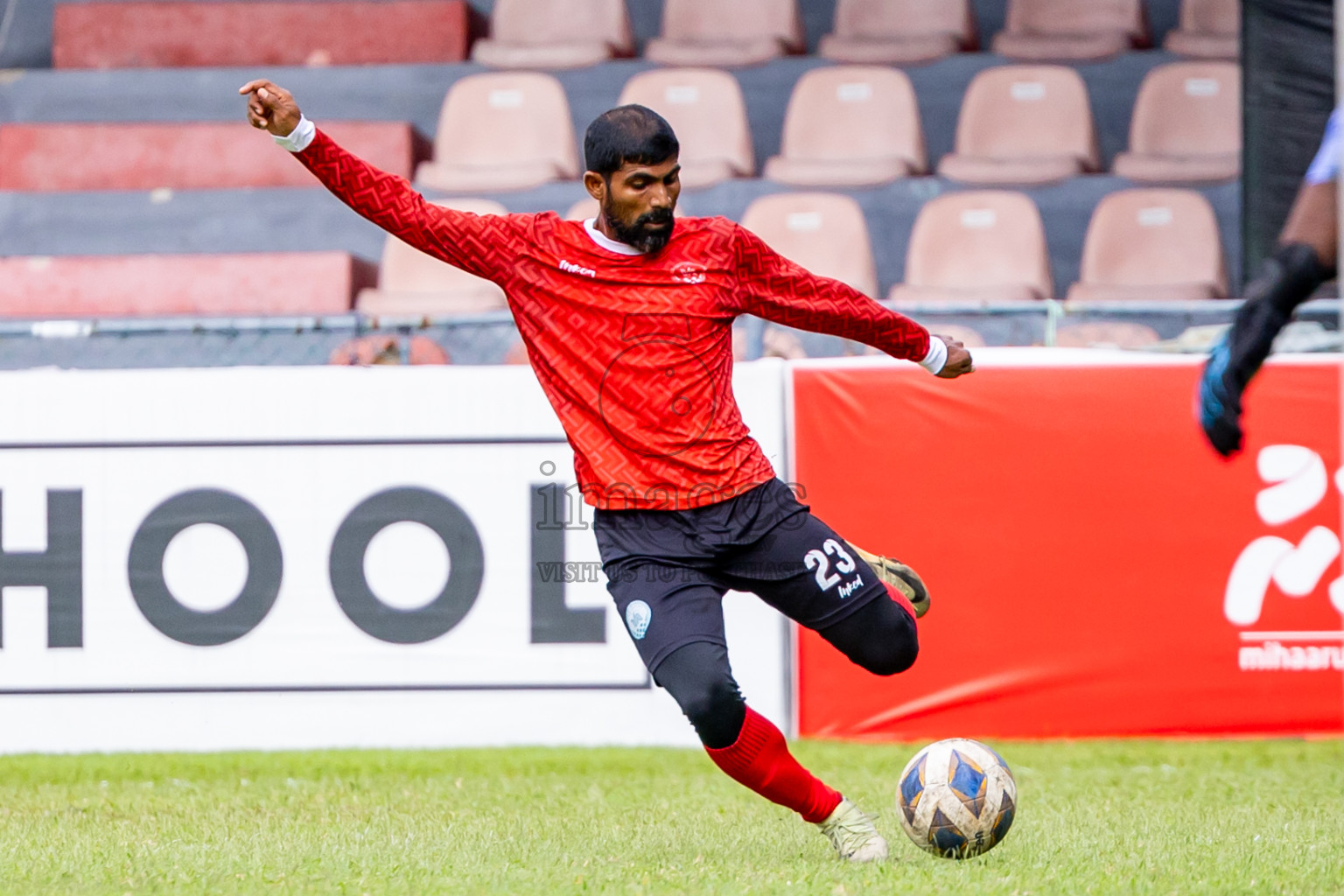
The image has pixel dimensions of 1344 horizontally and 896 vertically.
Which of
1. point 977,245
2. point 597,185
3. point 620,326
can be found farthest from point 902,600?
point 977,245

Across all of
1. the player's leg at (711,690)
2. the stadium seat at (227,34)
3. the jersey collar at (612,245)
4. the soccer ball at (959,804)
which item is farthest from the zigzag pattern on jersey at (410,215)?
the stadium seat at (227,34)

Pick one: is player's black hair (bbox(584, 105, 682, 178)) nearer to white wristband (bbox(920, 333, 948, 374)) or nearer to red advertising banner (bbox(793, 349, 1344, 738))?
white wristband (bbox(920, 333, 948, 374))

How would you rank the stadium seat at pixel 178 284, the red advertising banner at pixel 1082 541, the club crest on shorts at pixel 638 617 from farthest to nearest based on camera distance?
the stadium seat at pixel 178 284, the red advertising banner at pixel 1082 541, the club crest on shorts at pixel 638 617

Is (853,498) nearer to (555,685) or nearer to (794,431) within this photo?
(794,431)

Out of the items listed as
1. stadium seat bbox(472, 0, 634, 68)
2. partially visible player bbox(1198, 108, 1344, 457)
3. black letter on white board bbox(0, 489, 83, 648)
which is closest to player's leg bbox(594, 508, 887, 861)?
partially visible player bbox(1198, 108, 1344, 457)

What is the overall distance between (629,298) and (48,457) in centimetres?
385

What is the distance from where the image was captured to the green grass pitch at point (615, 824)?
426 cm

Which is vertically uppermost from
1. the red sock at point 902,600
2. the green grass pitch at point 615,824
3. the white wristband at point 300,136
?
the white wristband at point 300,136

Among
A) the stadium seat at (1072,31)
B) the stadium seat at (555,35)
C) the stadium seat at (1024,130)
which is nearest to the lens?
the stadium seat at (1024,130)

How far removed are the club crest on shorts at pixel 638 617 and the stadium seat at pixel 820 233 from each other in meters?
6.17

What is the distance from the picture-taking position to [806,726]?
736 cm

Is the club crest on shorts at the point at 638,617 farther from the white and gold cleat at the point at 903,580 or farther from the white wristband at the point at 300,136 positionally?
the white wristband at the point at 300,136

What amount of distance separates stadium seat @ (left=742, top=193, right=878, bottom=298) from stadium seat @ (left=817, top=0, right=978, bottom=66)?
220 cm

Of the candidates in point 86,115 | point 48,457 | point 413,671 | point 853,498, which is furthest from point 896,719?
point 86,115
